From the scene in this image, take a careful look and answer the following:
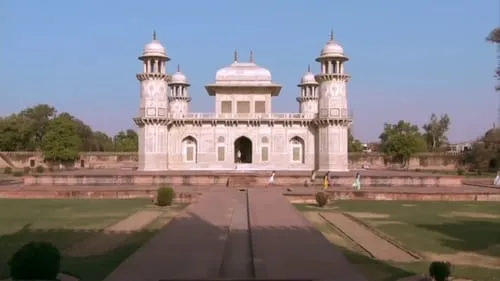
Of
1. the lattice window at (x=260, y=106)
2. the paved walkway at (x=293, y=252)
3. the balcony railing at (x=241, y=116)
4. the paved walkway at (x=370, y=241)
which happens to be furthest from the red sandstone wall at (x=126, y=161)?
the paved walkway at (x=293, y=252)

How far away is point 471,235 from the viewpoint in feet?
37.4

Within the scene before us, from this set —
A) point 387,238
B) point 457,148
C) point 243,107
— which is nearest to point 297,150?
point 243,107

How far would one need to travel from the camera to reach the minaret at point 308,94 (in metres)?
41.5

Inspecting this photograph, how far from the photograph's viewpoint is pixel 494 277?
24.6 ft

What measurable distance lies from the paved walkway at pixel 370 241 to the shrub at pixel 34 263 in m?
4.90

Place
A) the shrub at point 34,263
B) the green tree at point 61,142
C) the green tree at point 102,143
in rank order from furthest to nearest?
1. the green tree at point 102,143
2. the green tree at point 61,142
3. the shrub at point 34,263

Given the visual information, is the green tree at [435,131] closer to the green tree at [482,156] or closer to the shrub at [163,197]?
the green tree at [482,156]

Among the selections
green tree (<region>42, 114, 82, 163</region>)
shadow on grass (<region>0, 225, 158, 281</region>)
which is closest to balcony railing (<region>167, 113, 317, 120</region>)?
green tree (<region>42, 114, 82, 163</region>)

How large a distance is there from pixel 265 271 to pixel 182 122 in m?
27.8

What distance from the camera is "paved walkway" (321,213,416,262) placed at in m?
8.85

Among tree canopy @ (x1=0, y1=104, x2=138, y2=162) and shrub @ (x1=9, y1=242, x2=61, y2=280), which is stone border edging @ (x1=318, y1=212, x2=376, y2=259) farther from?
tree canopy @ (x1=0, y1=104, x2=138, y2=162)

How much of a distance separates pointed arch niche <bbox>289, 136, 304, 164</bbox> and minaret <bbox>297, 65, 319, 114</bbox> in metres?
7.27

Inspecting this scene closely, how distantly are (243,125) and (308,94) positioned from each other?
30.5 feet

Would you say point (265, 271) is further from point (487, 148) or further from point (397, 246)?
point (487, 148)
